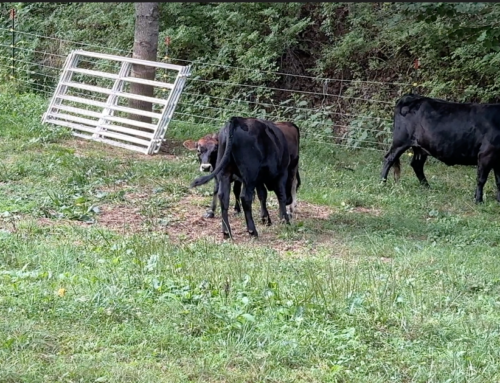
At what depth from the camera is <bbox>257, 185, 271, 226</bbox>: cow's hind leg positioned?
8477mm

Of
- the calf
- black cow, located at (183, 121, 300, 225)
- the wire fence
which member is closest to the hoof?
black cow, located at (183, 121, 300, 225)

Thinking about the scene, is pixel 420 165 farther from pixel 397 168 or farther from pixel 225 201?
pixel 225 201

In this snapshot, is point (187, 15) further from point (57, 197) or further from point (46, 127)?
point (57, 197)

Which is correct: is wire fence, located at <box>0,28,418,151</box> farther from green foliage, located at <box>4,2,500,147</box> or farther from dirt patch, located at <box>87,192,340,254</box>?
dirt patch, located at <box>87,192,340,254</box>

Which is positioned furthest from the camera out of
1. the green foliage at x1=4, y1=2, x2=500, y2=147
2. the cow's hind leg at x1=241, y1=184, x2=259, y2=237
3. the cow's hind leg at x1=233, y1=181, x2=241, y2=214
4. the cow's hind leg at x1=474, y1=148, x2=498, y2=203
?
the green foliage at x1=4, y1=2, x2=500, y2=147

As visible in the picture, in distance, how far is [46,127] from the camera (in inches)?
495

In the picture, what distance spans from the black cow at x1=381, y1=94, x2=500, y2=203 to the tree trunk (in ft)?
14.3

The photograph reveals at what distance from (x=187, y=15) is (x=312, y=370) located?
47.8 feet

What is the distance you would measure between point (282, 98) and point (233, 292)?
1132 centimetres

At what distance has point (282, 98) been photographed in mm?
16188

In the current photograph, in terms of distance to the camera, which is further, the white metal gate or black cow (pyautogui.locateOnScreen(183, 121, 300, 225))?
the white metal gate

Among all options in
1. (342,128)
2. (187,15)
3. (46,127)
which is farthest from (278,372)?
(187,15)

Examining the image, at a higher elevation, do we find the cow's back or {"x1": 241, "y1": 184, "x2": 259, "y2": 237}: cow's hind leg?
the cow's back

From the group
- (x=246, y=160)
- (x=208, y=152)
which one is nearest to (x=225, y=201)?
(x=246, y=160)
